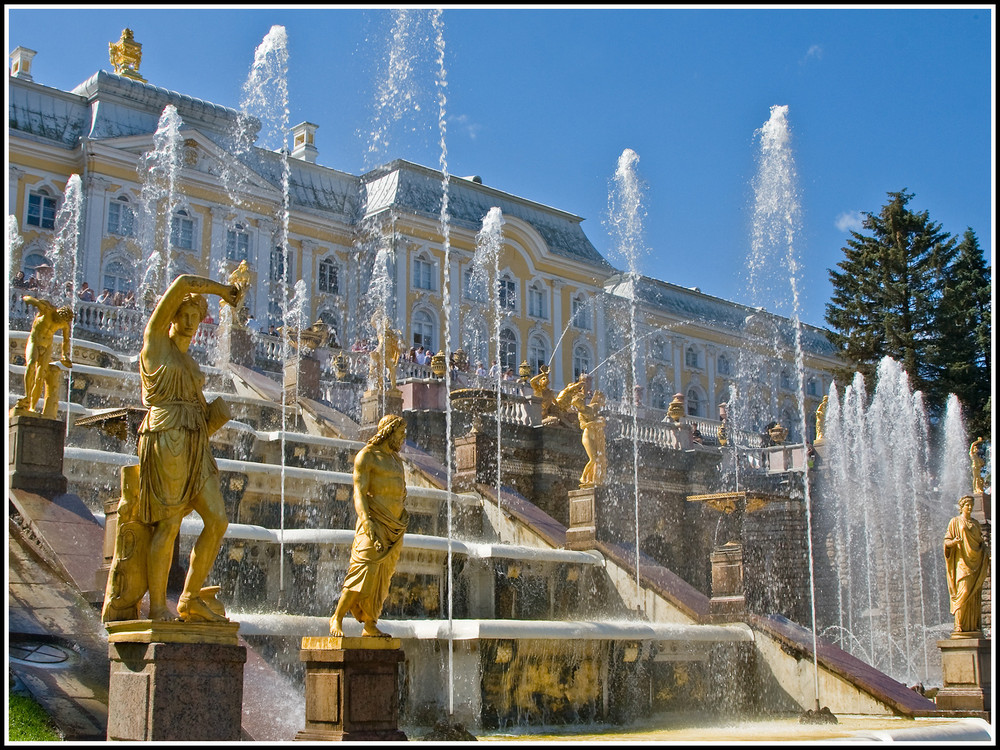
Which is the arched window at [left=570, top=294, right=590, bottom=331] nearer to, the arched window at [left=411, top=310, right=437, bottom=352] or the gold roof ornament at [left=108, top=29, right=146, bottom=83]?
the arched window at [left=411, top=310, right=437, bottom=352]

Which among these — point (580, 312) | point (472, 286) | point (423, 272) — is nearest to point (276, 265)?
point (423, 272)

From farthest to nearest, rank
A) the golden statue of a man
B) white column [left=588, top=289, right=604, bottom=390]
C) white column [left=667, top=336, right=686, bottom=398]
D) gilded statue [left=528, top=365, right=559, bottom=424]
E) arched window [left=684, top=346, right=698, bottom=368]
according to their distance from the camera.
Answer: arched window [left=684, top=346, right=698, bottom=368] → white column [left=667, top=336, right=686, bottom=398] → white column [left=588, top=289, right=604, bottom=390] → gilded statue [left=528, top=365, right=559, bottom=424] → the golden statue of a man

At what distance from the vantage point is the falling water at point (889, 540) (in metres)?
26.4

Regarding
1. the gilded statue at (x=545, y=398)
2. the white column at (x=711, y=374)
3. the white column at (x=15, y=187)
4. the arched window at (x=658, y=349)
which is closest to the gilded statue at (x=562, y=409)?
the gilded statue at (x=545, y=398)

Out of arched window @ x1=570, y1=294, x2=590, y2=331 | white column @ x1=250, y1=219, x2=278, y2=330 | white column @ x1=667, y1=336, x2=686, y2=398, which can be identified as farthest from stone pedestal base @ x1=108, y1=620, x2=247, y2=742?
white column @ x1=667, y1=336, x2=686, y2=398

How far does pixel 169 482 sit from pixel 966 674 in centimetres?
1083

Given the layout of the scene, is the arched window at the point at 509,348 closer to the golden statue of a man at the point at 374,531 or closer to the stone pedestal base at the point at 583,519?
the stone pedestal base at the point at 583,519

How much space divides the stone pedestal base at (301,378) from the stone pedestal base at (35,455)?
10616 millimetres

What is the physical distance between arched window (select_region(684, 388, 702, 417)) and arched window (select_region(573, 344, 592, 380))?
318 inches

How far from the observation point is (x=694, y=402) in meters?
58.8

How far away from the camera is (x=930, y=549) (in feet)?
93.2

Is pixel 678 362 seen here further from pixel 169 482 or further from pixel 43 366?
pixel 169 482

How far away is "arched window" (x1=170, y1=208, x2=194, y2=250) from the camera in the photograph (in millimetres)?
40531

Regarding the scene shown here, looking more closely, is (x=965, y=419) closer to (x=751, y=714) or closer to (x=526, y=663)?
(x=751, y=714)
